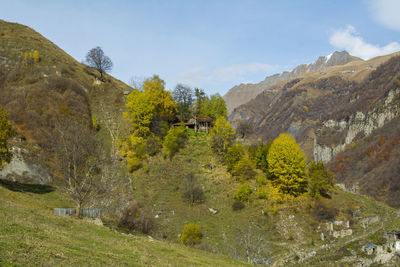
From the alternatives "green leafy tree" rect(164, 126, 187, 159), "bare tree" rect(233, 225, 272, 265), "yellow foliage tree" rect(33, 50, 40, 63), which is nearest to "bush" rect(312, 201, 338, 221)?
"bare tree" rect(233, 225, 272, 265)

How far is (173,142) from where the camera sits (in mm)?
66000

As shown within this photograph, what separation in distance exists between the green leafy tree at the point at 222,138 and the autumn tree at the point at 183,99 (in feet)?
54.2

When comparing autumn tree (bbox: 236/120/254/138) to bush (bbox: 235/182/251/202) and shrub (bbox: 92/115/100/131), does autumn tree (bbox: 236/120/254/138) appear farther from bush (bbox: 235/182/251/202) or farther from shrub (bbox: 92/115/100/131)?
shrub (bbox: 92/115/100/131)

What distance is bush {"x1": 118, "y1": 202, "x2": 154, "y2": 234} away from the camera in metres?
35.0

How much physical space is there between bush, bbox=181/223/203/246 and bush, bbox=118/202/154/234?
5333 millimetres

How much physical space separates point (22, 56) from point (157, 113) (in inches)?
1817

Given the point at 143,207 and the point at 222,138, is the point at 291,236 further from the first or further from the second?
the point at 222,138

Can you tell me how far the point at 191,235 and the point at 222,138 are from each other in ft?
90.2

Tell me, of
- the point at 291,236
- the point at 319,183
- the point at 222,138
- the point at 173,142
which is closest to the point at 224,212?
the point at 291,236

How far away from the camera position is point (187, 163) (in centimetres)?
6375

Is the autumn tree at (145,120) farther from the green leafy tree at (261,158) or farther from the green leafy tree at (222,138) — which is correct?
the green leafy tree at (261,158)

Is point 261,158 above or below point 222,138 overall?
below

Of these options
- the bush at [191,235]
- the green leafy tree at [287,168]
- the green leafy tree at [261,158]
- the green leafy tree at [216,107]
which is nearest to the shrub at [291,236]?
the green leafy tree at [287,168]

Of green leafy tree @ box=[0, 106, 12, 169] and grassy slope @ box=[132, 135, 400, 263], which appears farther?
grassy slope @ box=[132, 135, 400, 263]
